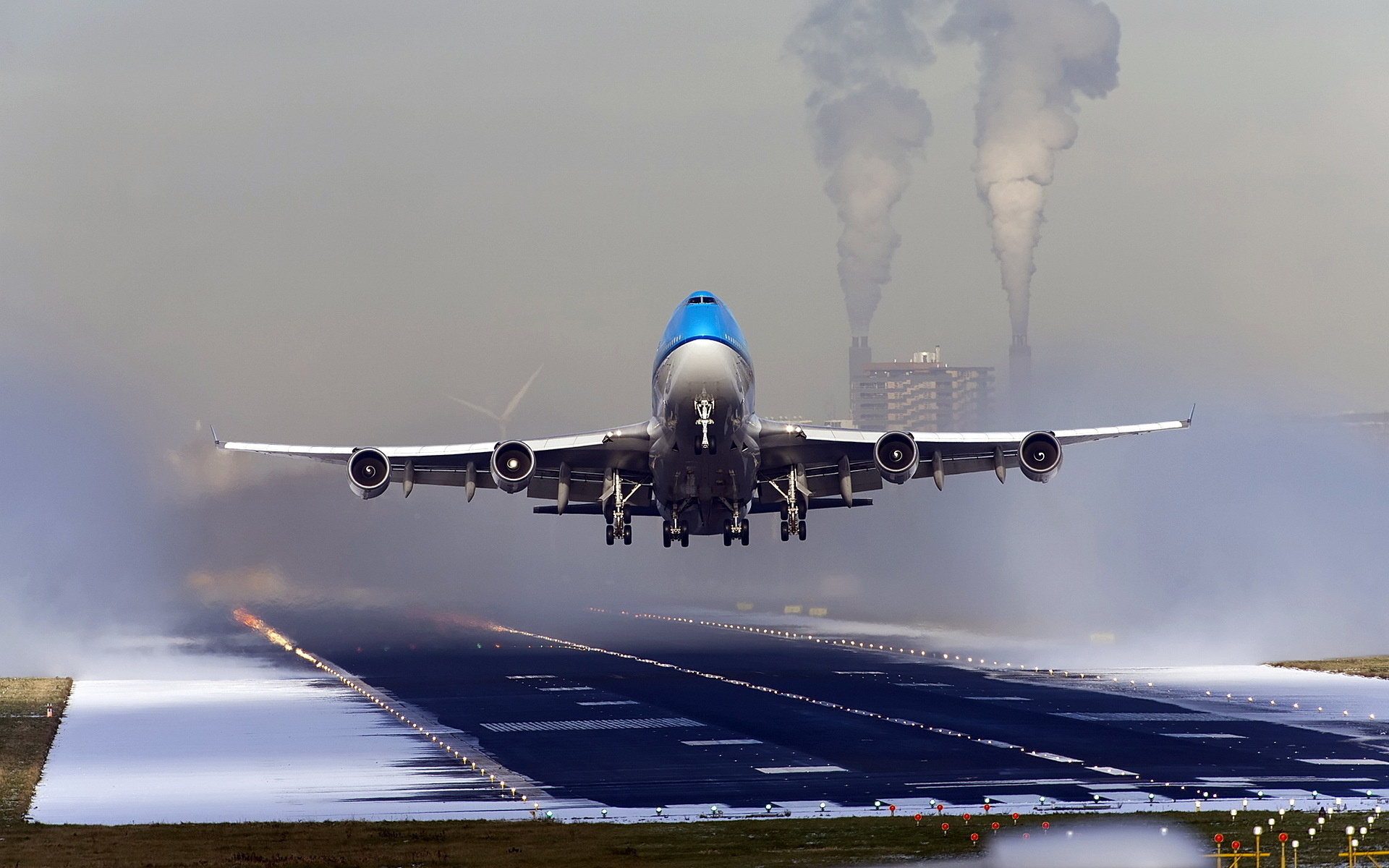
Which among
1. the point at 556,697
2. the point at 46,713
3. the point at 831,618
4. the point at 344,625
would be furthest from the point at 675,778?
the point at 831,618

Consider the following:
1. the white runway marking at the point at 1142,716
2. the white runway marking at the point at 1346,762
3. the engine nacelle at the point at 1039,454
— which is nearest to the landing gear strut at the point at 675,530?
the engine nacelle at the point at 1039,454

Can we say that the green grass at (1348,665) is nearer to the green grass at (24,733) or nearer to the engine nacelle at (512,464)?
the engine nacelle at (512,464)

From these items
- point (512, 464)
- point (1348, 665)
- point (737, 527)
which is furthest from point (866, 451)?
point (1348, 665)

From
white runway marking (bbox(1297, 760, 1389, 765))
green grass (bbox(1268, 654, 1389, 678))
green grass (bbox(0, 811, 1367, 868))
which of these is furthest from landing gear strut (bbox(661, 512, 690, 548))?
green grass (bbox(1268, 654, 1389, 678))

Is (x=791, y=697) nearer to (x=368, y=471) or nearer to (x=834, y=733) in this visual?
(x=834, y=733)

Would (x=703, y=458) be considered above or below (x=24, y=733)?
above

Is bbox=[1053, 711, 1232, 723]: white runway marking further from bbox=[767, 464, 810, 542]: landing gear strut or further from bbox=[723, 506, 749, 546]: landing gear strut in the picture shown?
bbox=[723, 506, 749, 546]: landing gear strut
